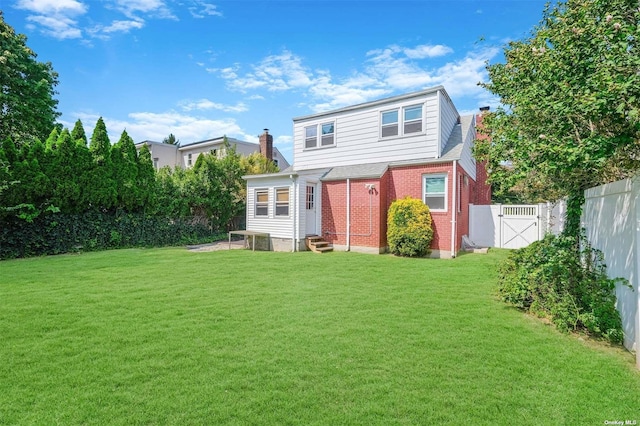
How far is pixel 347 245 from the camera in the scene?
13.5 m

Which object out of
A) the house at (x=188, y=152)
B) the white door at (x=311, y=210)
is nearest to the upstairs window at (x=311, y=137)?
the white door at (x=311, y=210)

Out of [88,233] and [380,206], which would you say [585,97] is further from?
[88,233]

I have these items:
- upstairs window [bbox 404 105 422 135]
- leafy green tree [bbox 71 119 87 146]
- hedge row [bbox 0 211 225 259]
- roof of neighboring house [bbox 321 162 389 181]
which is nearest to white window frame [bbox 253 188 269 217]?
roof of neighboring house [bbox 321 162 389 181]

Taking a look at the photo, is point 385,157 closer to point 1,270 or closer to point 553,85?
point 553,85

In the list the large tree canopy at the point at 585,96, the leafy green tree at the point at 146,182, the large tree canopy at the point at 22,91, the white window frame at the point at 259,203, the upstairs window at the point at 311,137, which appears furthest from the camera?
the large tree canopy at the point at 22,91

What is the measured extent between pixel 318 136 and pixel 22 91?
686 inches

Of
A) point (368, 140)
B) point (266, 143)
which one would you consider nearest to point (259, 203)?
point (368, 140)

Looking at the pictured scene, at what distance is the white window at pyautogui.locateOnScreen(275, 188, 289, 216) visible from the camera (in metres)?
14.2

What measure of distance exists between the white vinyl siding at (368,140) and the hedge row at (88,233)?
7367 millimetres

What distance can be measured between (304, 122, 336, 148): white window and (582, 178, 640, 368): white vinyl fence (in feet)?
37.2

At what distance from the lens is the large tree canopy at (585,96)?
10.5 feet

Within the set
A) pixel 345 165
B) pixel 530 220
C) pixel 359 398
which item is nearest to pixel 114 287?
pixel 359 398

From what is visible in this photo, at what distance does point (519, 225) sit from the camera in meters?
14.6

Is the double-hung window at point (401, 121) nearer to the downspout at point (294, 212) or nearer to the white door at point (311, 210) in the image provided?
the white door at point (311, 210)
